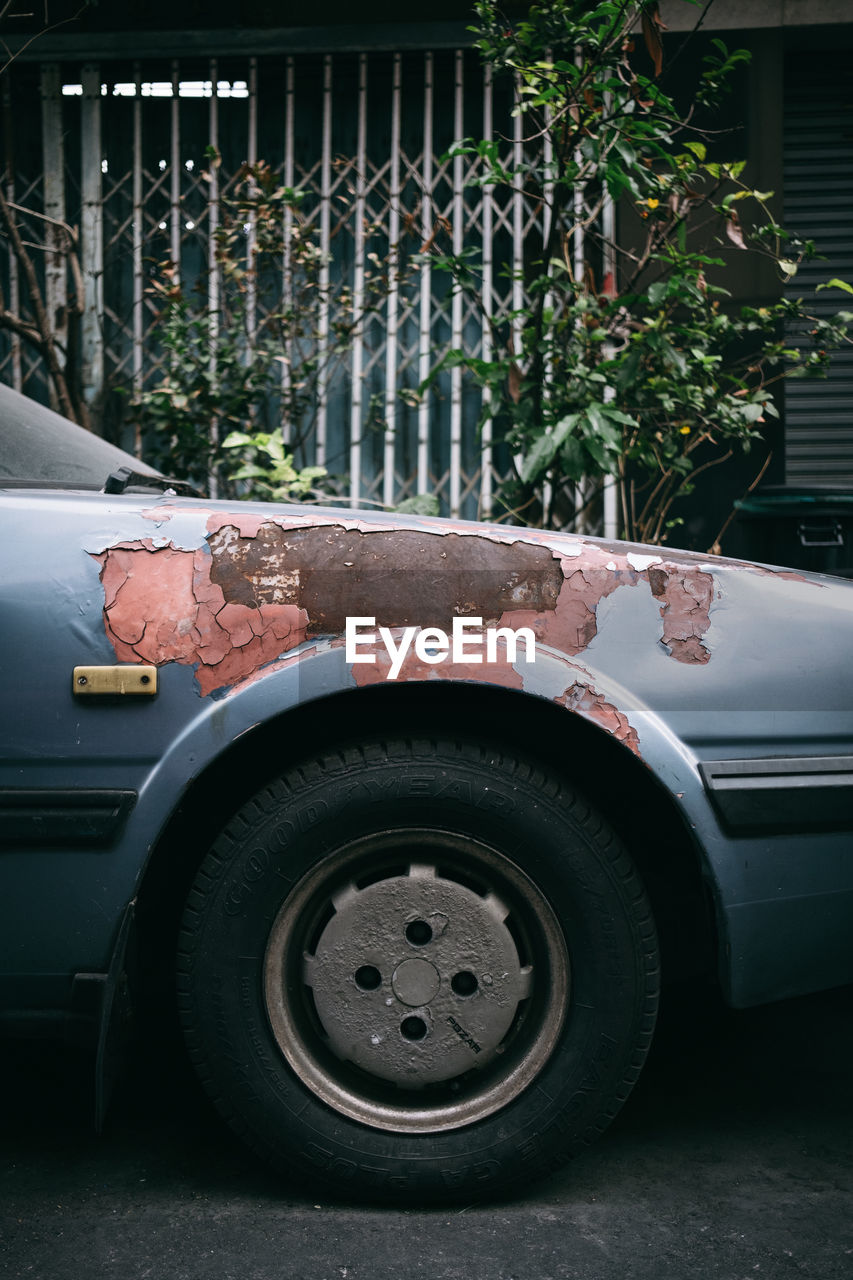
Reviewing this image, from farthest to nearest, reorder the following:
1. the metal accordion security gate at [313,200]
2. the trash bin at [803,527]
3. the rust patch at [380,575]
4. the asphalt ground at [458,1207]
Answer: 1. the metal accordion security gate at [313,200]
2. the trash bin at [803,527]
3. the rust patch at [380,575]
4. the asphalt ground at [458,1207]

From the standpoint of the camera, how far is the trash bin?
3371 mm

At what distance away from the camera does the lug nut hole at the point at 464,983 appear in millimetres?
1701

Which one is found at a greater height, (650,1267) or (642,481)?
(642,481)

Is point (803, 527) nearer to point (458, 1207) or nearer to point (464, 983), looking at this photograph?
point (464, 983)

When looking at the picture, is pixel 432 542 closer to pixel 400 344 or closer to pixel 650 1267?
pixel 650 1267

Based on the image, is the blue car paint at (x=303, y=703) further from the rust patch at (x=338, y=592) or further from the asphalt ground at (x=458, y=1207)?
the asphalt ground at (x=458, y=1207)

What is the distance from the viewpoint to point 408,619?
5.45ft

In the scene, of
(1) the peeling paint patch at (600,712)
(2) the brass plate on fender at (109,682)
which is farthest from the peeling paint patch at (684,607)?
(2) the brass plate on fender at (109,682)

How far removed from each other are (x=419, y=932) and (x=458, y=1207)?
436 mm

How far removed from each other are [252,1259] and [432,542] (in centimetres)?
107

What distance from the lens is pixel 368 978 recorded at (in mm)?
1705

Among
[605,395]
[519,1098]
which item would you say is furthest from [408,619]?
[605,395]

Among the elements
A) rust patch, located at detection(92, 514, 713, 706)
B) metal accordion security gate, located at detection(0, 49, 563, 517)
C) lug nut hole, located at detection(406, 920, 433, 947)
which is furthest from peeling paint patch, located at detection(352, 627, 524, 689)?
metal accordion security gate, located at detection(0, 49, 563, 517)

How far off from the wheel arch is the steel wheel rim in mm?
195
